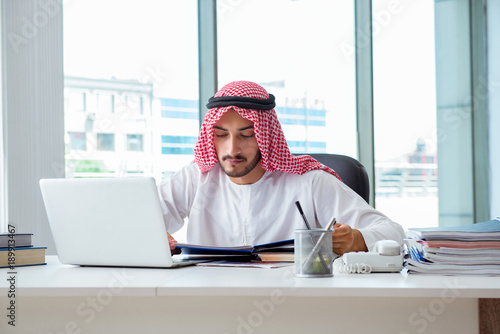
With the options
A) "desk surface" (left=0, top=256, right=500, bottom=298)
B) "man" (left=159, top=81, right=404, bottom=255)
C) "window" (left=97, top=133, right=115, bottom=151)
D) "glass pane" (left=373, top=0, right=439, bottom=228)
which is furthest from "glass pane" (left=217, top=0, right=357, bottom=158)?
"desk surface" (left=0, top=256, right=500, bottom=298)

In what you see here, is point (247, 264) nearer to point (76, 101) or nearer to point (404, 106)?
point (76, 101)

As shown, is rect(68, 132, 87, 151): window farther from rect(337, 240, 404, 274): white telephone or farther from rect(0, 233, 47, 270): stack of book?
rect(337, 240, 404, 274): white telephone

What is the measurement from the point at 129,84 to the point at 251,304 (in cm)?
277

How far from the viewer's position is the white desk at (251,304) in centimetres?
105

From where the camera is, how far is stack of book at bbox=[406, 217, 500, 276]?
1.22 metres

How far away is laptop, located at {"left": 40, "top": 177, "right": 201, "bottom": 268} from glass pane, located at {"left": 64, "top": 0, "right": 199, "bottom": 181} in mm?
2100

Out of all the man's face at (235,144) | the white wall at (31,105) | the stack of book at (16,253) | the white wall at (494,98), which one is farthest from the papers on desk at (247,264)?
the white wall at (494,98)

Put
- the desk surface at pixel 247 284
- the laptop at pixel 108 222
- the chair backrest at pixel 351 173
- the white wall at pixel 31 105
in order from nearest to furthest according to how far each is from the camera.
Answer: the desk surface at pixel 247 284 < the laptop at pixel 108 222 < the chair backrest at pixel 351 173 < the white wall at pixel 31 105

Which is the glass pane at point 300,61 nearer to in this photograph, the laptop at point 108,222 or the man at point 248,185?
the man at point 248,185

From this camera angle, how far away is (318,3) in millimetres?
4086

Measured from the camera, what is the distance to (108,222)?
1.39 m

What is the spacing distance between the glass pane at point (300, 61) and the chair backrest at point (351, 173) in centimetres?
174

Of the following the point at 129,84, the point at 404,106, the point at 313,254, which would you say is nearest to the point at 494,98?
the point at 404,106

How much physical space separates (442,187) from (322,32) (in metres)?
1.60
